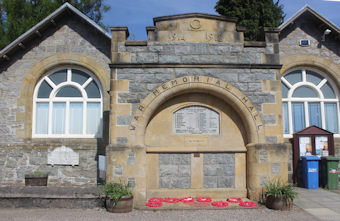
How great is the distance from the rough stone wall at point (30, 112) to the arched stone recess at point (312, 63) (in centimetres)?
623

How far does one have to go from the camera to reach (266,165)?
7238mm

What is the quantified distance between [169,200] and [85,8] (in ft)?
47.8

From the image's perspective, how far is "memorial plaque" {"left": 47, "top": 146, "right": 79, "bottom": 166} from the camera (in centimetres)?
963

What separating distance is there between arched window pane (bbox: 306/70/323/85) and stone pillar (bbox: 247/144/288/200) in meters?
4.42

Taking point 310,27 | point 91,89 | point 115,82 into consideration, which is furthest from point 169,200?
point 310,27

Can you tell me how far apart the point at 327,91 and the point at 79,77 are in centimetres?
878

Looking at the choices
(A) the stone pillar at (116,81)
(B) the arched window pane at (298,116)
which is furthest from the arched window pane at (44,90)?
(B) the arched window pane at (298,116)

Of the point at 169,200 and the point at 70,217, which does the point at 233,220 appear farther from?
the point at 70,217

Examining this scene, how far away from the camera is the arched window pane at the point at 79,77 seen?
10.3 meters

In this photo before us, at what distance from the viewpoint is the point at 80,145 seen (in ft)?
31.8

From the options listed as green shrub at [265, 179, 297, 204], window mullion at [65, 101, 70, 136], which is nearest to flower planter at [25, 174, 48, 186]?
window mullion at [65, 101, 70, 136]

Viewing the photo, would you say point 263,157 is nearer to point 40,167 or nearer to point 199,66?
point 199,66

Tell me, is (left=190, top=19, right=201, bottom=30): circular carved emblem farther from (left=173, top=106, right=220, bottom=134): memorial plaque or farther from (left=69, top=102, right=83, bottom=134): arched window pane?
(left=69, top=102, right=83, bottom=134): arched window pane

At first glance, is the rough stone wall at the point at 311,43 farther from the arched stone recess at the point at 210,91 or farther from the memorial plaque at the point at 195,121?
the memorial plaque at the point at 195,121
